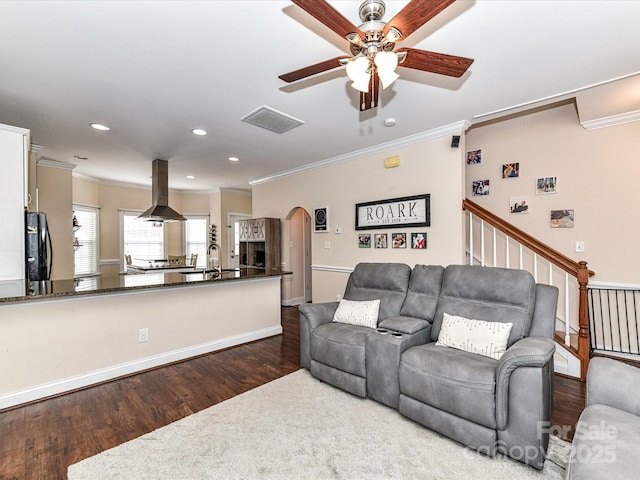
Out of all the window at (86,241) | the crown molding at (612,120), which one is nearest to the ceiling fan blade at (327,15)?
the crown molding at (612,120)

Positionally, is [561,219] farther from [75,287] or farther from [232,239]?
[232,239]

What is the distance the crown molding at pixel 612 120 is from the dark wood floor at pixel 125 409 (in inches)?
108

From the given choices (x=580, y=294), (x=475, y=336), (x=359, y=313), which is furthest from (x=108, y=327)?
(x=580, y=294)

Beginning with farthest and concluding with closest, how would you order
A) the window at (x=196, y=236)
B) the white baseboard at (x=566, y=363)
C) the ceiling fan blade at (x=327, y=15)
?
the window at (x=196, y=236)
the white baseboard at (x=566, y=363)
the ceiling fan blade at (x=327, y=15)

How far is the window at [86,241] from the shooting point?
612 centimetres

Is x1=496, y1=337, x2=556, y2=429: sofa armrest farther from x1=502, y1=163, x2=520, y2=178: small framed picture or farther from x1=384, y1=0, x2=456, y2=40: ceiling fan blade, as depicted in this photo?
x1=502, y1=163, x2=520, y2=178: small framed picture

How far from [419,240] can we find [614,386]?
2542 millimetres

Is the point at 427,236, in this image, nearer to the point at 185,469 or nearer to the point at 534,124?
the point at 534,124

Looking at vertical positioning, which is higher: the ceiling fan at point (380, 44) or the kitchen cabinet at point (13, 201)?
the ceiling fan at point (380, 44)

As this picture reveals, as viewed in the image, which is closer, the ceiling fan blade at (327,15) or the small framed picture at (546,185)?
the ceiling fan blade at (327,15)

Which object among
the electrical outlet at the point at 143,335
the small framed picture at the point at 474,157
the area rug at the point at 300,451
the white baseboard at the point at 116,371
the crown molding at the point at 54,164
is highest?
the crown molding at the point at 54,164

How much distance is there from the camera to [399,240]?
4.14 m

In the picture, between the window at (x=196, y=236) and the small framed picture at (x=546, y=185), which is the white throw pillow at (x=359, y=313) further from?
the window at (x=196, y=236)

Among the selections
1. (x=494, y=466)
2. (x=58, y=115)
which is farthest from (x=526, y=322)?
(x=58, y=115)
